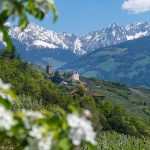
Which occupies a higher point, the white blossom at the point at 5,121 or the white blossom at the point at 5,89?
the white blossom at the point at 5,89

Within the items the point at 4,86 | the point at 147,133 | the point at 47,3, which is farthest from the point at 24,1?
the point at 147,133

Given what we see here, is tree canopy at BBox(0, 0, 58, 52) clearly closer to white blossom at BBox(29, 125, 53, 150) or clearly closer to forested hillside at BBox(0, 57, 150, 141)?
white blossom at BBox(29, 125, 53, 150)

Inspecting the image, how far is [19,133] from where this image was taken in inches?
143

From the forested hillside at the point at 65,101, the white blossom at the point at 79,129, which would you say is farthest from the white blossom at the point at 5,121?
the forested hillside at the point at 65,101

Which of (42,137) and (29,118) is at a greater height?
(29,118)

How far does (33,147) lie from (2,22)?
1.17m

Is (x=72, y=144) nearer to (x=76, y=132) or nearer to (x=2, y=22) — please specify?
(x=76, y=132)

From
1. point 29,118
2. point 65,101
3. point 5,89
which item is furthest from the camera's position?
point 65,101

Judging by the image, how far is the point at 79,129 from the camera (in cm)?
347

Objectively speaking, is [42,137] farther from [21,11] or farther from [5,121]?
[21,11]

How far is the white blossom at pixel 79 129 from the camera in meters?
3.47

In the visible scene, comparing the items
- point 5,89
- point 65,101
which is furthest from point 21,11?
point 65,101

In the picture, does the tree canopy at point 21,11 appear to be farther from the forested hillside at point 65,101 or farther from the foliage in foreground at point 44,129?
the forested hillside at point 65,101

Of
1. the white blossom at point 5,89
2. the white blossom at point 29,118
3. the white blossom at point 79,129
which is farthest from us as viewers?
the white blossom at point 5,89
